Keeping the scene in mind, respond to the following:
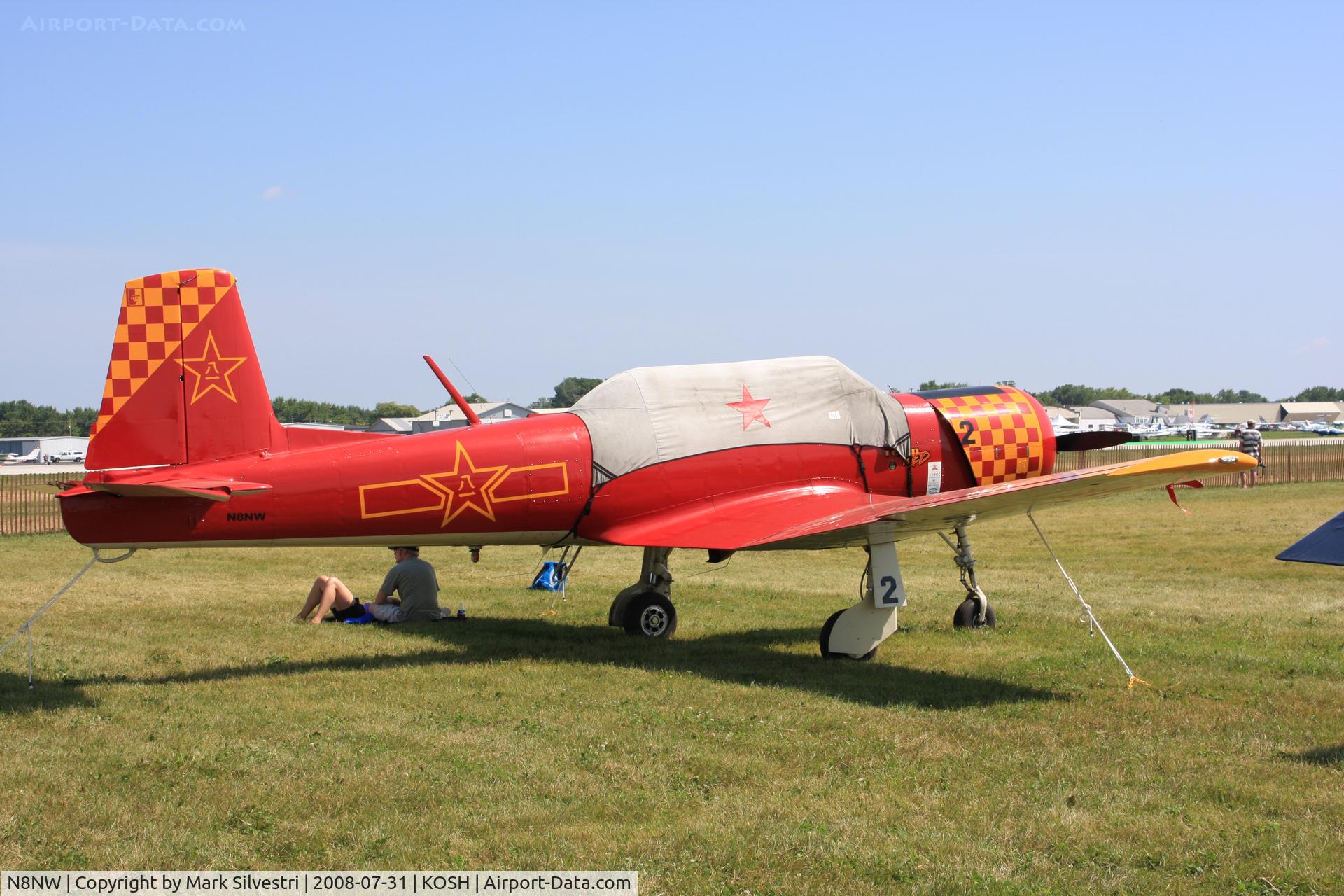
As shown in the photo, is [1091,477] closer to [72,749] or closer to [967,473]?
[967,473]

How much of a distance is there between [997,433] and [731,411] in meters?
3.01

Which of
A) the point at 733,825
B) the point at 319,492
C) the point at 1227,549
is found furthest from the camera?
the point at 1227,549

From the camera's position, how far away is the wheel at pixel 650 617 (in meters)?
12.0

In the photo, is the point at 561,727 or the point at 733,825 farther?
the point at 561,727

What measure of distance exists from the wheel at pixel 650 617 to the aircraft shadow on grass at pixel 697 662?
0.23m

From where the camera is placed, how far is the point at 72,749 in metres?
7.10

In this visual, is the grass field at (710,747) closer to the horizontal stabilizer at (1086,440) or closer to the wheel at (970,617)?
the wheel at (970,617)

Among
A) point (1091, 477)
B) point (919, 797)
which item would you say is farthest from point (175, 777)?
point (1091, 477)

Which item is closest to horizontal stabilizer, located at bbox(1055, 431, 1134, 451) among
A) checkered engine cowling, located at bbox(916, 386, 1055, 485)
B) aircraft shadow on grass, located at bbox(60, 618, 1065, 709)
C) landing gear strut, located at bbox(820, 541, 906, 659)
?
checkered engine cowling, located at bbox(916, 386, 1055, 485)

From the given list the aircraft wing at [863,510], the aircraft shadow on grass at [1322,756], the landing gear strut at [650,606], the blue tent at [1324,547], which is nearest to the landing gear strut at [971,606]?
the aircraft wing at [863,510]

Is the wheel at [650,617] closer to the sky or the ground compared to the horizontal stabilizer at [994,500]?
closer to the ground

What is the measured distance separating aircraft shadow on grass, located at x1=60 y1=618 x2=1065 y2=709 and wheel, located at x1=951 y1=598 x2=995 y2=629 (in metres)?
1.24

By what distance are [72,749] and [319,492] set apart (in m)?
2.98

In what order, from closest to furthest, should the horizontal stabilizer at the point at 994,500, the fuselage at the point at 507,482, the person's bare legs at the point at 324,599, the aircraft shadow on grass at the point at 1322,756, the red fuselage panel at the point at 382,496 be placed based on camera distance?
the aircraft shadow on grass at the point at 1322,756 → the horizontal stabilizer at the point at 994,500 → the red fuselage panel at the point at 382,496 → the fuselage at the point at 507,482 → the person's bare legs at the point at 324,599
